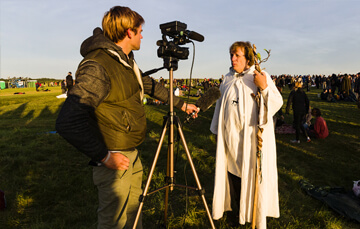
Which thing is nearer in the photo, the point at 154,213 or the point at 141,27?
the point at 141,27

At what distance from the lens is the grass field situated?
11.5 feet

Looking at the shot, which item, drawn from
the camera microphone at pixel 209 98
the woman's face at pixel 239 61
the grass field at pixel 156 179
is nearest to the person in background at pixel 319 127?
the grass field at pixel 156 179

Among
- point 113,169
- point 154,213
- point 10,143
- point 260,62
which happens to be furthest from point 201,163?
point 10,143

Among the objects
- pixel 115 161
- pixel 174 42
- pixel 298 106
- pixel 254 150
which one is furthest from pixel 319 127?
pixel 115 161

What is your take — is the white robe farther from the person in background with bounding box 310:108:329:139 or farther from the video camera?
the person in background with bounding box 310:108:329:139

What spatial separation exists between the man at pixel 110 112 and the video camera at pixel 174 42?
0.26m

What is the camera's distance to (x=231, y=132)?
306 cm

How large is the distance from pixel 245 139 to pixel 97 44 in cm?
212

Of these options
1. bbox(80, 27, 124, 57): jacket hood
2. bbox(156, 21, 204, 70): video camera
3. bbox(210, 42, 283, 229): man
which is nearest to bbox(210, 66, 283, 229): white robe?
bbox(210, 42, 283, 229): man

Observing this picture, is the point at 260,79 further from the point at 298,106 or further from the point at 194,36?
the point at 298,106

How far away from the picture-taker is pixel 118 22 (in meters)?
1.91

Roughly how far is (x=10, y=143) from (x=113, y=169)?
776cm

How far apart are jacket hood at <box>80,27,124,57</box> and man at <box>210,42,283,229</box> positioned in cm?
173

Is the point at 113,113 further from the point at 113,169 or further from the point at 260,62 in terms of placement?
the point at 260,62
